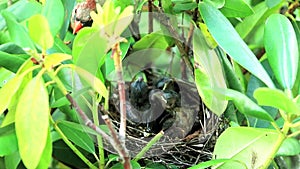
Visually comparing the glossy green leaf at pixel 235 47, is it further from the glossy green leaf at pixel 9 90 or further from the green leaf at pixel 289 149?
the glossy green leaf at pixel 9 90

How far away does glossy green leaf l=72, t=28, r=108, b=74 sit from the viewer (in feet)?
1.84

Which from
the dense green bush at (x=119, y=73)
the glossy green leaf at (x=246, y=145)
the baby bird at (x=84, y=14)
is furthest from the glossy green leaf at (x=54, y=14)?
the glossy green leaf at (x=246, y=145)

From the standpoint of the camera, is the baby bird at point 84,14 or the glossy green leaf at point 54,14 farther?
the baby bird at point 84,14

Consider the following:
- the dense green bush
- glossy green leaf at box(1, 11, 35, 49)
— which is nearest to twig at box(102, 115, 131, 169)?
the dense green bush

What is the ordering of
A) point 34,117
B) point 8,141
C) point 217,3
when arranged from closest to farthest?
1. point 34,117
2. point 8,141
3. point 217,3

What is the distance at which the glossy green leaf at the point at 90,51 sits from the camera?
0.56 metres

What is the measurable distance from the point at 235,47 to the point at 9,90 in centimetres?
27

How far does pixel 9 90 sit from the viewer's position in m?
0.54

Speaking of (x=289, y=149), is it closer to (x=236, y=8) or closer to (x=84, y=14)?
(x=236, y=8)

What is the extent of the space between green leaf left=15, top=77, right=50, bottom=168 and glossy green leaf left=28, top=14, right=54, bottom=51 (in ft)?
0.12

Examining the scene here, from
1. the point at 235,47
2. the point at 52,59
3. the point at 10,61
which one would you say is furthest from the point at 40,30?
the point at 235,47

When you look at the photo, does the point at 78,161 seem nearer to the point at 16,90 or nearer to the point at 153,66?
the point at 153,66

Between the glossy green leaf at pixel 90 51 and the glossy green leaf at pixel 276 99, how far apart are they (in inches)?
6.2

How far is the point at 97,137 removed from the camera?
26.8 inches
